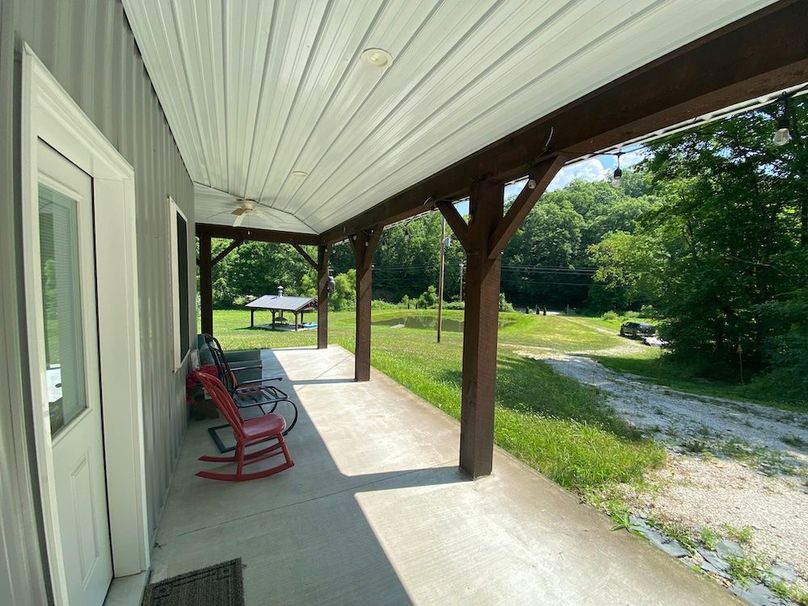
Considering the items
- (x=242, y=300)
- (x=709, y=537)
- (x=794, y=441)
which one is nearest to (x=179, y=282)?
(x=709, y=537)

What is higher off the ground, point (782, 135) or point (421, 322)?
point (782, 135)

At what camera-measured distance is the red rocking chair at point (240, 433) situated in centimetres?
269

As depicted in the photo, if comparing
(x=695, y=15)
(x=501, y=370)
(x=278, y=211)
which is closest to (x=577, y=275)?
(x=501, y=370)

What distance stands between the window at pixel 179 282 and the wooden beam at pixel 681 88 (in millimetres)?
2595

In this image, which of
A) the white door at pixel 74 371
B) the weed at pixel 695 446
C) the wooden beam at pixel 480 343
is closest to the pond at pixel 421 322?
the weed at pixel 695 446

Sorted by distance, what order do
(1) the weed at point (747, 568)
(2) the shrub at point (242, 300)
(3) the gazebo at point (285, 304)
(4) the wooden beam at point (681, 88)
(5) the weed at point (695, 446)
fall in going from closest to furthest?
(4) the wooden beam at point (681, 88)
(1) the weed at point (747, 568)
(5) the weed at point (695, 446)
(3) the gazebo at point (285, 304)
(2) the shrub at point (242, 300)

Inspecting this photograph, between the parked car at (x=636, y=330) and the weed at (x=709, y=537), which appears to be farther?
the parked car at (x=636, y=330)

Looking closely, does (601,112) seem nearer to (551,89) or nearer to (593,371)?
(551,89)

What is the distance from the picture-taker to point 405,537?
2.17 metres

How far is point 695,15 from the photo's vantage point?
127cm

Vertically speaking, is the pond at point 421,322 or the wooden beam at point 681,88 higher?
the wooden beam at point 681,88

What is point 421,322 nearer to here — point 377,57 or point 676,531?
point 676,531

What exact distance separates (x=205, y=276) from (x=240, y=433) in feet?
16.0

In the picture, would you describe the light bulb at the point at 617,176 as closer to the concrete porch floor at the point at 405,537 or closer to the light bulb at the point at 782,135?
the light bulb at the point at 782,135
